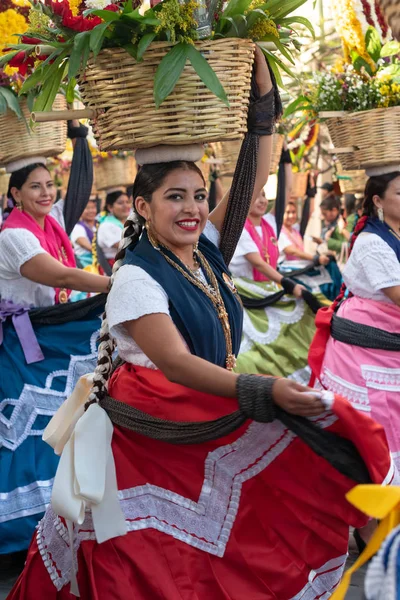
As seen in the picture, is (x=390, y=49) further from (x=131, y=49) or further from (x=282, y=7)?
(x=131, y=49)

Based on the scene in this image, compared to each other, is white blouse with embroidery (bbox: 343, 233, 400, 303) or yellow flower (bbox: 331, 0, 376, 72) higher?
yellow flower (bbox: 331, 0, 376, 72)

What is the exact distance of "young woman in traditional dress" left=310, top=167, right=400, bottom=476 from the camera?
192 inches

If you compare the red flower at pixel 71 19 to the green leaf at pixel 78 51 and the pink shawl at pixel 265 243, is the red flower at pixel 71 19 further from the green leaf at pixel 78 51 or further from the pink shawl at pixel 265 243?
the pink shawl at pixel 265 243

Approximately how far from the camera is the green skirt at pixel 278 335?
695 centimetres

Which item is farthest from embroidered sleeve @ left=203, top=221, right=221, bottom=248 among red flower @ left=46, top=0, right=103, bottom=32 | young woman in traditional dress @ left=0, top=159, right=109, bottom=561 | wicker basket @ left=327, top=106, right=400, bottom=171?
wicker basket @ left=327, top=106, right=400, bottom=171

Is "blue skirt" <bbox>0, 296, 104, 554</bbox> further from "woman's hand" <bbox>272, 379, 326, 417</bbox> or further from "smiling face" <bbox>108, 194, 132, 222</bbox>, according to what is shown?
"smiling face" <bbox>108, 194, 132, 222</bbox>

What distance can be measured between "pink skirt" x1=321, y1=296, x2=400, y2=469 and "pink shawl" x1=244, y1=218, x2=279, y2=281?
241cm

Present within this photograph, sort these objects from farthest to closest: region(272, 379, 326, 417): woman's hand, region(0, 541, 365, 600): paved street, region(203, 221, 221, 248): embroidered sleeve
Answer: region(0, 541, 365, 600): paved street → region(203, 221, 221, 248): embroidered sleeve → region(272, 379, 326, 417): woman's hand

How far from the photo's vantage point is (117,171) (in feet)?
32.3

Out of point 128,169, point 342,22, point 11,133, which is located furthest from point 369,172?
point 128,169

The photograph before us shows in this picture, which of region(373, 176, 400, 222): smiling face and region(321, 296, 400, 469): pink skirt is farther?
region(373, 176, 400, 222): smiling face

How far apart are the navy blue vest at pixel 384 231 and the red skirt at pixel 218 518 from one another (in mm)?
2214

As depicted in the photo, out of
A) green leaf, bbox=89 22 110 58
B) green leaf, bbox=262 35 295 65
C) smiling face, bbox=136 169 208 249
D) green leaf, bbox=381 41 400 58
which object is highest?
green leaf, bbox=89 22 110 58

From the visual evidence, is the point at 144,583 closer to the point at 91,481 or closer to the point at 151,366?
the point at 91,481
